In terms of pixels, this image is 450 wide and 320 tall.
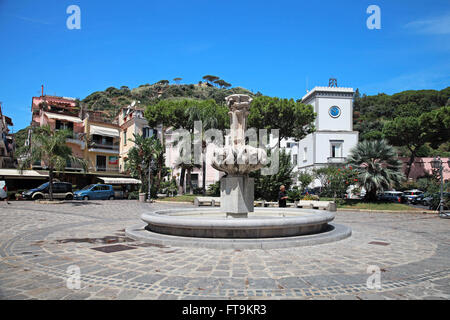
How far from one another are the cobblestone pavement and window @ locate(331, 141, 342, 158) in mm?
37280

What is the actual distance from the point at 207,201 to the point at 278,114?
1688 cm

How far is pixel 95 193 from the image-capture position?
27797 mm

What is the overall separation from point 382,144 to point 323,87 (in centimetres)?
2322

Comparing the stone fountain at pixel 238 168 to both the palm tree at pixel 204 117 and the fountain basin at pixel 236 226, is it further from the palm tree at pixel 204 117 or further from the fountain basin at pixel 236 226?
the palm tree at pixel 204 117

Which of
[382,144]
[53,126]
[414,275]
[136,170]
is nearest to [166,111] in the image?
[136,170]

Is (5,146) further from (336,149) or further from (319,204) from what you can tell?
(336,149)

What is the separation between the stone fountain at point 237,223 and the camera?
6977 mm

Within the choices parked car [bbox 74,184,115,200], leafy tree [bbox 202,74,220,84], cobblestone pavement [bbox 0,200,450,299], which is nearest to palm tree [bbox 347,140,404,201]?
cobblestone pavement [bbox 0,200,450,299]

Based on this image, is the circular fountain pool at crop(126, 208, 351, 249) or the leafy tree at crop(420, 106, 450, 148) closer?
the circular fountain pool at crop(126, 208, 351, 249)

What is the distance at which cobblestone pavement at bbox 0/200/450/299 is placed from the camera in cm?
394

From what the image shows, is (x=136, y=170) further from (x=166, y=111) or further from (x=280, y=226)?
(x=280, y=226)

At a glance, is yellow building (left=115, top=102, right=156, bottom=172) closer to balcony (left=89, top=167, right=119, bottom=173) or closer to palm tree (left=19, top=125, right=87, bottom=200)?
balcony (left=89, top=167, right=119, bottom=173)

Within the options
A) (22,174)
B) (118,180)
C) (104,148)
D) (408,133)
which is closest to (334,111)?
(408,133)

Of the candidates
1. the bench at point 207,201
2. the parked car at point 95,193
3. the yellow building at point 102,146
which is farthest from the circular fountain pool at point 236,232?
the yellow building at point 102,146
